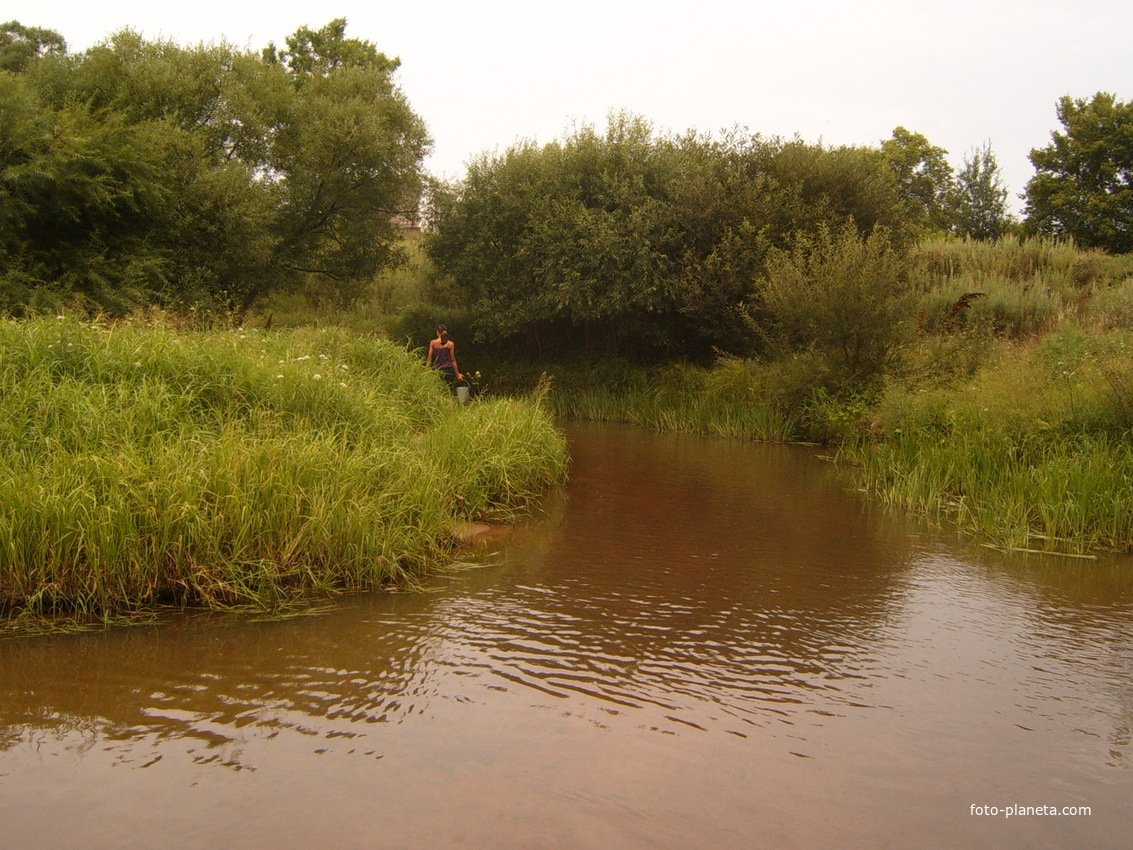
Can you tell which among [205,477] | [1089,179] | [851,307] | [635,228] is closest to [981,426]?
[851,307]

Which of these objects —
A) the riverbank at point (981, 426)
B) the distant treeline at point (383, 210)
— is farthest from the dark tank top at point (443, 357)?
the riverbank at point (981, 426)

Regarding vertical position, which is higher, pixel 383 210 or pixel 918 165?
pixel 918 165

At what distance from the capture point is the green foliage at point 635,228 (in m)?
22.6

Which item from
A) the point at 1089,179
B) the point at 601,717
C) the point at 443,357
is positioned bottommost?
the point at 601,717

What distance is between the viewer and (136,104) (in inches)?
851

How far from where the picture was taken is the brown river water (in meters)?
3.84

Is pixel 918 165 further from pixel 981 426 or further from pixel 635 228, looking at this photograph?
pixel 981 426

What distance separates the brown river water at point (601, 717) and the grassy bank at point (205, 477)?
1.50ft

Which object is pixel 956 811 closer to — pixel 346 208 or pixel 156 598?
pixel 156 598

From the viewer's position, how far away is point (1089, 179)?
3456cm

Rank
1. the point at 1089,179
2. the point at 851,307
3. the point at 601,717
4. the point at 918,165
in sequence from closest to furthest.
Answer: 1. the point at 601,717
2. the point at 851,307
3. the point at 1089,179
4. the point at 918,165

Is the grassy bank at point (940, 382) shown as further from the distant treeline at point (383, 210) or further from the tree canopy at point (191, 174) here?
the tree canopy at point (191, 174)

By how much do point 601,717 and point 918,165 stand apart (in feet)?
179

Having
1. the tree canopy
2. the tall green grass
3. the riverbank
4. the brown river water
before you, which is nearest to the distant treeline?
the tree canopy
